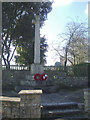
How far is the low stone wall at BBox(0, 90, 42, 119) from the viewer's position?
4160 millimetres

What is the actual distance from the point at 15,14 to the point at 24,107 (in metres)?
11.6

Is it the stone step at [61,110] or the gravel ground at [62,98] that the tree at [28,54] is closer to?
the gravel ground at [62,98]

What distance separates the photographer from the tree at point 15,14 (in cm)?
1283

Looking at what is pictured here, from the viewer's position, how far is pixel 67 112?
4801mm

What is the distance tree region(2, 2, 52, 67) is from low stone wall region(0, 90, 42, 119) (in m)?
9.55

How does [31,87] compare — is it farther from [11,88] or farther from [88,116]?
[88,116]

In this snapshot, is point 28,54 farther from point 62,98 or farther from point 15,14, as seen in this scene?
point 62,98

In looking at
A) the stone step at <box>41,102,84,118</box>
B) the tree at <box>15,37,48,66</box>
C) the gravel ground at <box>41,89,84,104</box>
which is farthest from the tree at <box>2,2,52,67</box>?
the stone step at <box>41,102,84,118</box>

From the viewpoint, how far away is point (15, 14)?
13602 millimetres

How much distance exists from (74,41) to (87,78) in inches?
305

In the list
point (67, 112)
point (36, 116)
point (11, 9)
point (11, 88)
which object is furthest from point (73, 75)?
point (11, 9)

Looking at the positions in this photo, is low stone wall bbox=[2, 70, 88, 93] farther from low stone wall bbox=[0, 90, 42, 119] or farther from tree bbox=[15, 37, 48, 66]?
low stone wall bbox=[0, 90, 42, 119]

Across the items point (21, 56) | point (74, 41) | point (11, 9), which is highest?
point (11, 9)

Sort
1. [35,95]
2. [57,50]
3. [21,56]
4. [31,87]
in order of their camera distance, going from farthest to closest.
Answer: [57,50]
[21,56]
[31,87]
[35,95]
